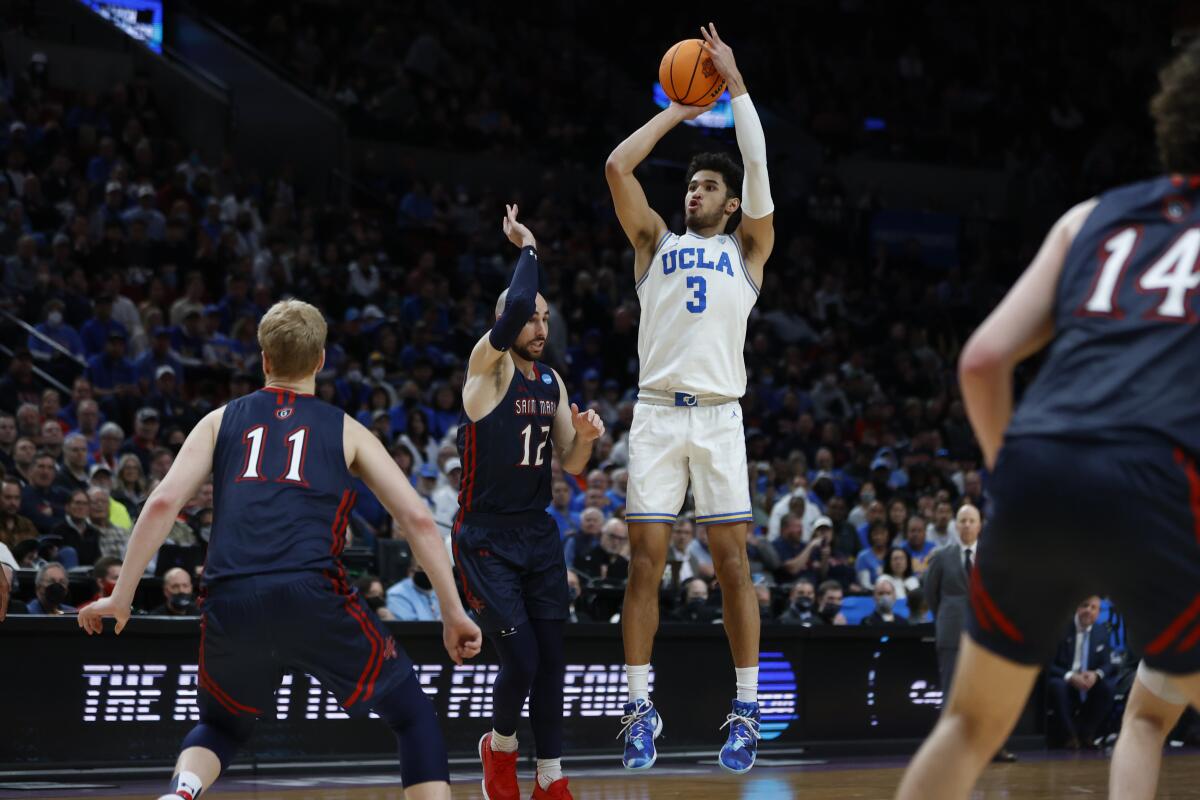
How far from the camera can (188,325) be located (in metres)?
15.1

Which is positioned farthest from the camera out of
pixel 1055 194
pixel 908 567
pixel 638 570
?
pixel 1055 194

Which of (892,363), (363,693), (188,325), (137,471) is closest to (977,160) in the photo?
(892,363)

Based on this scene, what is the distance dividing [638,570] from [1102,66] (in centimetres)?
2535

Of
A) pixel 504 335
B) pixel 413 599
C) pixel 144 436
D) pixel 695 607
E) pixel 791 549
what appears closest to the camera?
pixel 504 335

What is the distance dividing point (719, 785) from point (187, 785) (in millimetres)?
5071

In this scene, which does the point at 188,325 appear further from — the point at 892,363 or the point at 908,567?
the point at 892,363

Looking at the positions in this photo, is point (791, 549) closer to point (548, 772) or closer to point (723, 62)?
point (548, 772)

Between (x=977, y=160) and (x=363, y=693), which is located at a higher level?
(x=977, y=160)

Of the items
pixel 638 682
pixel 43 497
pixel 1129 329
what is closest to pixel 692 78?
pixel 638 682

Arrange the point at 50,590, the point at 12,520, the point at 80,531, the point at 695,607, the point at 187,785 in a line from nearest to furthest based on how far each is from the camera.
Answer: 1. the point at 187,785
2. the point at 50,590
3. the point at 12,520
4. the point at 80,531
5. the point at 695,607

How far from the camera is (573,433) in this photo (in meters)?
7.41

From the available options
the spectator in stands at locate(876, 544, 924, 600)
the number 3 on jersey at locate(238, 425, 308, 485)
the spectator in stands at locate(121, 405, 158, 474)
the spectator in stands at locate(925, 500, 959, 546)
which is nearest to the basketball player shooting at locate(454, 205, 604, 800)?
the number 3 on jersey at locate(238, 425, 308, 485)

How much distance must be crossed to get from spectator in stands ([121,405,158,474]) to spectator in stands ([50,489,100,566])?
168cm

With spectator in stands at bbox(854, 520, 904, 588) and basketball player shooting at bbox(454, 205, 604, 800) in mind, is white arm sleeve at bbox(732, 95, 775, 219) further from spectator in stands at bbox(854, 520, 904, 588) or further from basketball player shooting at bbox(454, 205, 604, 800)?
spectator in stands at bbox(854, 520, 904, 588)
